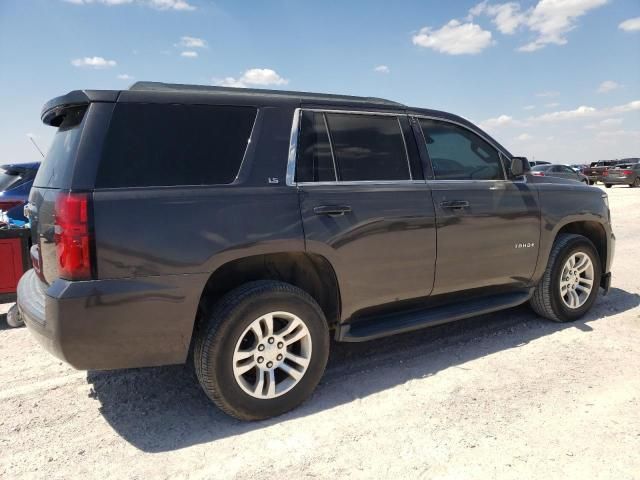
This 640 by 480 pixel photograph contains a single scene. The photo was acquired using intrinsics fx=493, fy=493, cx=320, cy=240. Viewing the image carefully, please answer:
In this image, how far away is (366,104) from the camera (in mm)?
3555

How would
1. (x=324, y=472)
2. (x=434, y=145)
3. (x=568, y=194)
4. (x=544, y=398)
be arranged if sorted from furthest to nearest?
(x=568, y=194), (x=434, y=145), (x=544, y=398), (x=324, y=472)

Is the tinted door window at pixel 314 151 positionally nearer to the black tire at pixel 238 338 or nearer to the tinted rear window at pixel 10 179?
the black tire at pixel 238 338

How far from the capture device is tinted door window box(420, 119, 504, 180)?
3828 mm

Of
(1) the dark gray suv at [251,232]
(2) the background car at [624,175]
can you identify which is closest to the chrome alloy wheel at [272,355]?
(1) the dark gray suv at [251,232]

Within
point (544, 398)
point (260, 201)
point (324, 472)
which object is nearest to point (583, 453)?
point (544, 398)

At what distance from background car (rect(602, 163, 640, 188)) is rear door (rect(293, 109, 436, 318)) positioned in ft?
91.1

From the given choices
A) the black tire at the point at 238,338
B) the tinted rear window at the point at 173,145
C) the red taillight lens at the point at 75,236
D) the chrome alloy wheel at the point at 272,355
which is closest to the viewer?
the red taillight lens at the point at 75,236

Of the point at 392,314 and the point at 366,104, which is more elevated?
the point at 366,104

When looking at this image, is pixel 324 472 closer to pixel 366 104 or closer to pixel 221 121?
pixel 221 121

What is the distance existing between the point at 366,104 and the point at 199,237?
5.37 feet

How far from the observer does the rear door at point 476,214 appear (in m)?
3.69

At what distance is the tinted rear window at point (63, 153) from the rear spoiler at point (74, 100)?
0.04 m

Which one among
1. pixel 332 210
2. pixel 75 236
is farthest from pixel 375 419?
pixel 75 236

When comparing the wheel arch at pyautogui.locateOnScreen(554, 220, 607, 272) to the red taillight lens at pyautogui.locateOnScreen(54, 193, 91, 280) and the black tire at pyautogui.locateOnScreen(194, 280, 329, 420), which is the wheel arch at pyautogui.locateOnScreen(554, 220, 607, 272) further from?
the red taillight lens at pyautogui.locateOnScreen(54, 193, 91, 280)
